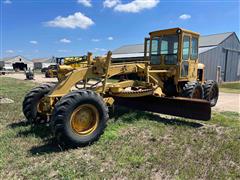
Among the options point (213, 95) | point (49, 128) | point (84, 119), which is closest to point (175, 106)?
point (84, 119)

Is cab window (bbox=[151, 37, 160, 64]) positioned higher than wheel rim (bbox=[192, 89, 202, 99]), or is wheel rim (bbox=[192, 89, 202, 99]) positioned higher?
cab window (bbox=[151, 37, 160, 64])

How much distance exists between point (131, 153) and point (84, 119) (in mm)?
1141

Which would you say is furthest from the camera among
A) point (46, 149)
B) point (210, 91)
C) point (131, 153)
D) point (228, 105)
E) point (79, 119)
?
point (228, 105)

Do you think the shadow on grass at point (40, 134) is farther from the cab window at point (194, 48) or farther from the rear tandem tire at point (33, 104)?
the cab window at point (194, 48)

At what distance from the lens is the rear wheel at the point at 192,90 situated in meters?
8.00

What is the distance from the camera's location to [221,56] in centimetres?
2770

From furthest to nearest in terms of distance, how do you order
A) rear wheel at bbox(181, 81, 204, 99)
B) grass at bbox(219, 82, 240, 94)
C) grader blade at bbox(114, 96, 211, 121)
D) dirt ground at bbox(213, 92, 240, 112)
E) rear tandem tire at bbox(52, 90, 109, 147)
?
1. grass at bbox(219, 82, 240, 94)
2. dirt ground at bbox(213, 92, 240, 112)
3. rear wheel at bbox(181, 81, 204, 99)
4. grader blade at bbox(114, 96, 211, 121)
5. rear tandem tire at bbox(52, 90, 109, 147)

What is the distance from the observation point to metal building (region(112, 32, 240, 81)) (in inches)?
1023

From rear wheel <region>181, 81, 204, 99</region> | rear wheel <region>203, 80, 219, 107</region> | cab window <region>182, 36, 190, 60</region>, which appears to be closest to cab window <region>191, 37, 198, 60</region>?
cab window <region>182, 36, 190, 60</region>

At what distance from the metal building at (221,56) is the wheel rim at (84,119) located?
66.4ft

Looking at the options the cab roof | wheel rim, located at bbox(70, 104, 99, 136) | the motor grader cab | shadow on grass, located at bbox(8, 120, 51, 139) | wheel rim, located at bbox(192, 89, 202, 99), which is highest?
the cab roof

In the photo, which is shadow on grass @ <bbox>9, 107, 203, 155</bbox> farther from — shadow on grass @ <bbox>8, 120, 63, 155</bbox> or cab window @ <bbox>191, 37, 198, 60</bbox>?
cab window @ <bbox>191, 37, 198, 60</bbox>

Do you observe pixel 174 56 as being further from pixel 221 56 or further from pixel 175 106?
pixel 221 56

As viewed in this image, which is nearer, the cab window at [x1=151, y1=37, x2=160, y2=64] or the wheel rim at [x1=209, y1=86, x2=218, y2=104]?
the cab window at [x1=151, y1=37, x2=160, y2=64]
